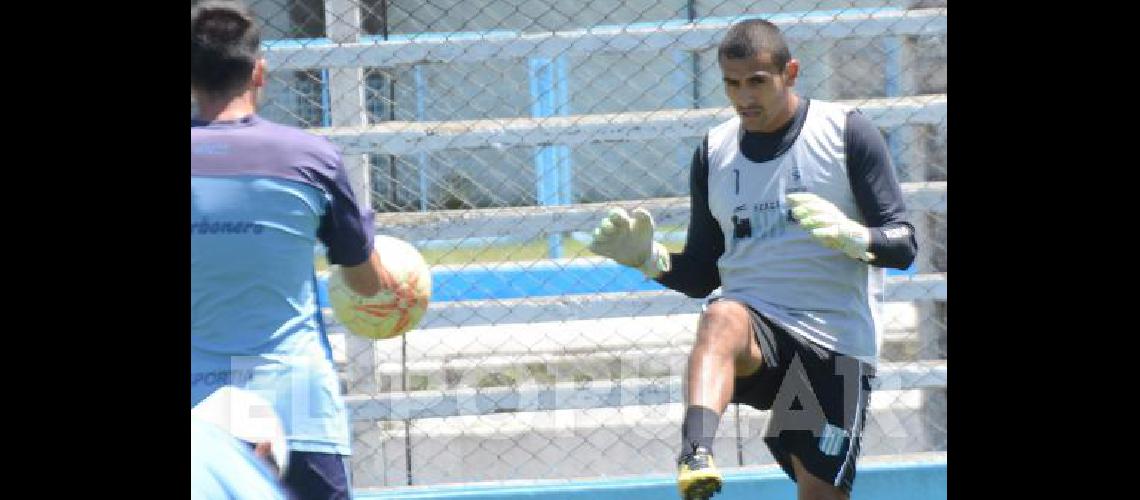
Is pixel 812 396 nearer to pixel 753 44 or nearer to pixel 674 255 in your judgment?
pixel 674 255

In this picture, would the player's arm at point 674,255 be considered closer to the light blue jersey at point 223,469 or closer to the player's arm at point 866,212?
the player's arm at point 866,212

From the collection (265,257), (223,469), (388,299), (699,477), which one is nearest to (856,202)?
(699,477)

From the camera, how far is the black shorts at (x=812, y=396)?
3.84m

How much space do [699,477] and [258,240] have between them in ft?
4.11

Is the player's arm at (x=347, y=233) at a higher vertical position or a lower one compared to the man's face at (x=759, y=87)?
lower

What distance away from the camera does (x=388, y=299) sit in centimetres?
328

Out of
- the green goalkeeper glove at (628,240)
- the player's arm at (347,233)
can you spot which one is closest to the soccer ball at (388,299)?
the player's arm at (347,233)

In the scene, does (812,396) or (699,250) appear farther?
(699,250)

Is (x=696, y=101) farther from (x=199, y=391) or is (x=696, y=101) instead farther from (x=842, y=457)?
(x=199, y=391)

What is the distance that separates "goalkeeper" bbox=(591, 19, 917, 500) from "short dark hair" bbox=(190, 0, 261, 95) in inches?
53.1

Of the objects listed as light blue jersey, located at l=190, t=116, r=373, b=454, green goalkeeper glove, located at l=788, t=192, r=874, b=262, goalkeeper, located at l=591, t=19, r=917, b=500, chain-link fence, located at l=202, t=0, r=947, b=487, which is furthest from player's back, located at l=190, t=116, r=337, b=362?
chain-link fence, located at l=202, t=0, r=947, b=487

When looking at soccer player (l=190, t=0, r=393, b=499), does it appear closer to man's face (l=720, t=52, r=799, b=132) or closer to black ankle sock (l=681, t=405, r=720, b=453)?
black ankle sock (l=681, t=405, r=720, b=453)

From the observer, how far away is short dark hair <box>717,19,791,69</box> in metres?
3.88

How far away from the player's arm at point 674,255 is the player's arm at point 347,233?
3.42ft
